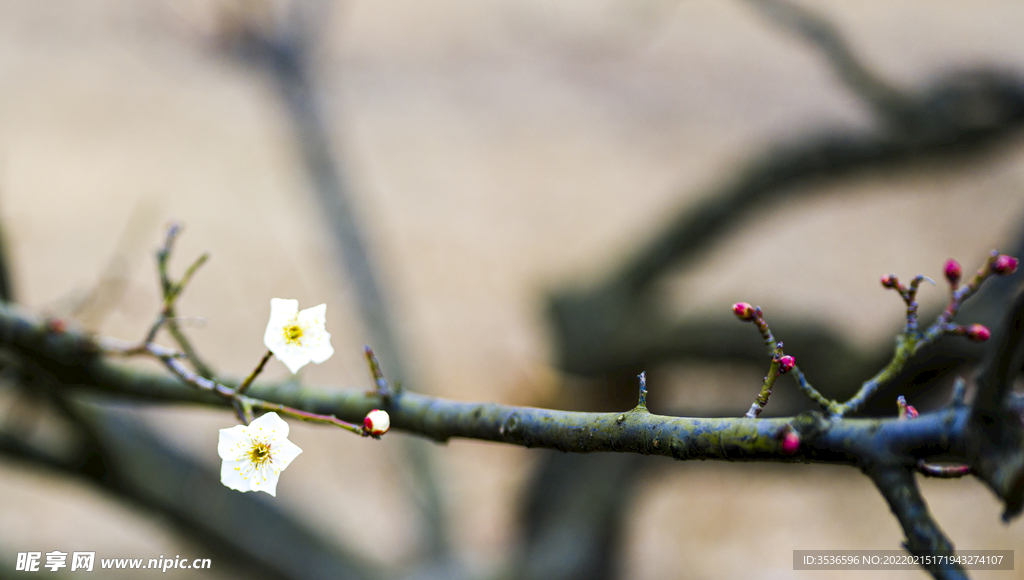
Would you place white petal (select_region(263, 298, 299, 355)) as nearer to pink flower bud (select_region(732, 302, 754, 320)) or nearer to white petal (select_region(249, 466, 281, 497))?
white petal (select_region(249, 466, 281, 497))

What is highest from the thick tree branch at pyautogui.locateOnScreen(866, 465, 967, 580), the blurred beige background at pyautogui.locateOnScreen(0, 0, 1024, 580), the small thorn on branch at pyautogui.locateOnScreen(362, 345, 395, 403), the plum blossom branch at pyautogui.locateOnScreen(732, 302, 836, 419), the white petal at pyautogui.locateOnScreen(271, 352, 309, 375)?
the blurred beige background at pyautogui.locateOnScreen(0, 0, 1024, 580)

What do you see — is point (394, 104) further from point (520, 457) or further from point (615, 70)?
point (520, 457)

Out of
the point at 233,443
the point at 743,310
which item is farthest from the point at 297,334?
the point at 743,310

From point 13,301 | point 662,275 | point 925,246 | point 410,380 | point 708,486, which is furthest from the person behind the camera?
point 925,246

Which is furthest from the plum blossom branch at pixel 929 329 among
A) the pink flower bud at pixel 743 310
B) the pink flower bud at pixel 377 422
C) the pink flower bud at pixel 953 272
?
the pink flower bud at pixel 377 422

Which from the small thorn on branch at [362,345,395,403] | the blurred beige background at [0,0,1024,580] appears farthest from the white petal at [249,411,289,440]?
the blurred beige background at [0,0,1024,580]

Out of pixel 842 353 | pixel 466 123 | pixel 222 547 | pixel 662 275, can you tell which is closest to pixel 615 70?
pixel 466 123
